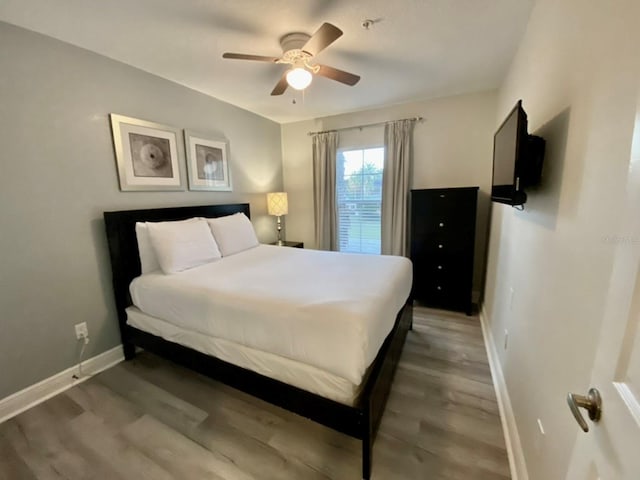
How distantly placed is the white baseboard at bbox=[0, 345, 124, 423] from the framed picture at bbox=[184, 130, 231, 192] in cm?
177

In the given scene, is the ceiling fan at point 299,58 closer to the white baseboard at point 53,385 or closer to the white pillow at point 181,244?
the white pillow at point 181,244

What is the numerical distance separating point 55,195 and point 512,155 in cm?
299

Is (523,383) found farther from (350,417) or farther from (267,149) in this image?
(267,149)

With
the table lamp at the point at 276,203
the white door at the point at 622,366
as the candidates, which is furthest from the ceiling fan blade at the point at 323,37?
the table lamp at the point at 276,203

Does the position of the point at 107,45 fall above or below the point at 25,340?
above

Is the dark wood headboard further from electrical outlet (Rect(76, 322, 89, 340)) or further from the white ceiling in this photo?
the white ceiling

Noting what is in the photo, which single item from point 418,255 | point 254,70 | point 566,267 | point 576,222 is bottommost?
point 418,255

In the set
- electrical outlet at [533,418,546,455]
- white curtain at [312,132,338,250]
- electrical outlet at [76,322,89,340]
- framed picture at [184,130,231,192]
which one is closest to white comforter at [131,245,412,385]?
electrical outlet at [76,322,89,340]

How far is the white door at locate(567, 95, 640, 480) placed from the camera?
456 mm

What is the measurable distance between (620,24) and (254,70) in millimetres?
2494

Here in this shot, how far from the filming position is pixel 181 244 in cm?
235

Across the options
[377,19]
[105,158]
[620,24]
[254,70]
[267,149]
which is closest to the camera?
[620,24]

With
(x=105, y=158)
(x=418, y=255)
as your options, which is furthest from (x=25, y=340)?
(x=418, y=255)

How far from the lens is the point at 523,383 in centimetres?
141
